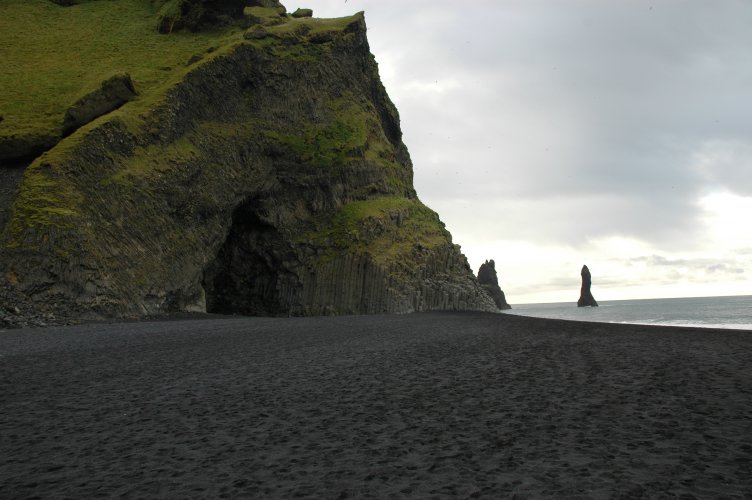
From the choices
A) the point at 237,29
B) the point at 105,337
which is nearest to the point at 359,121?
the point at 237,29

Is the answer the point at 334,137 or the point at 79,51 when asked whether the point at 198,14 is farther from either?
the point at 334,137

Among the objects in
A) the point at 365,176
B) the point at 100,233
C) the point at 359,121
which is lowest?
the point at 100,233

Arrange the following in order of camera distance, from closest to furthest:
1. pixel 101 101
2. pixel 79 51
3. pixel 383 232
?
1. pixel 101 101
2. pixel 383 232
3. pixel 79 51

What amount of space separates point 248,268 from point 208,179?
952 cm

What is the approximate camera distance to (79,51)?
5184 centimetres

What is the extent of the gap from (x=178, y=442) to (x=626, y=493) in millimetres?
3772

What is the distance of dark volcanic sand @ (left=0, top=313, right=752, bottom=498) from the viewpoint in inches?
146

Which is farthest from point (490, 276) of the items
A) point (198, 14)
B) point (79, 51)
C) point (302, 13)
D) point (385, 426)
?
point (385, 426)

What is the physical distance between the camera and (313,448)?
4.57 m

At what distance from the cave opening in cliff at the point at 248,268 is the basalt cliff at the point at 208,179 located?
0.48 ft

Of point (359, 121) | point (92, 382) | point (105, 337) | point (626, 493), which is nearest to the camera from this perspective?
point (626, 493)

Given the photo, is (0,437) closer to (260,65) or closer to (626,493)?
(626,493)

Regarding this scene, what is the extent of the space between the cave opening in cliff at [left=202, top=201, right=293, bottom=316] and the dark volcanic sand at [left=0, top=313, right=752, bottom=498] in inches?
1378

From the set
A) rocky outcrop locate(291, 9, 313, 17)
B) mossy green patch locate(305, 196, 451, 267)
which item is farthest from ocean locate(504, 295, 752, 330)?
rocky outcrop locate(291, 9, 313, 17)
